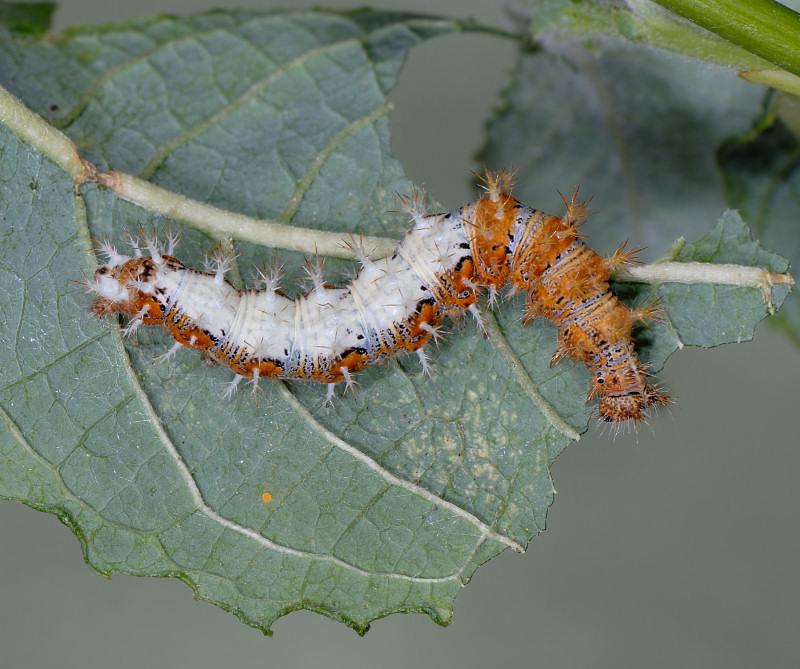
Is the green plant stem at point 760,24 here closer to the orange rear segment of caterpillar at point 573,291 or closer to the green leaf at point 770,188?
the orange rear segment of caterpillar at point 573,291

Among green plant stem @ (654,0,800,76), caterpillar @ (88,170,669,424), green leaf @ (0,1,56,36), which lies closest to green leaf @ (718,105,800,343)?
caterpillar @ (88,170,669,424)

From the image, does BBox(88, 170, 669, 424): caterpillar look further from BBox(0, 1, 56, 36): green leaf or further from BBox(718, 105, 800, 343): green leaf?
BBox(718, 105, 800, 343): green leaf

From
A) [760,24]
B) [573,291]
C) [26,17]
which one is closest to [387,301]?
[573,291]

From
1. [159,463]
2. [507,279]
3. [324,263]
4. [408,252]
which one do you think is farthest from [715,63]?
[159,463]

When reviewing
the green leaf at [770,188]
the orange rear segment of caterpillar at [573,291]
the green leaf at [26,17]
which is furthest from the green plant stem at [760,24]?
the green leaf at [26,17]

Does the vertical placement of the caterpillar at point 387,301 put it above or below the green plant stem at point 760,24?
below

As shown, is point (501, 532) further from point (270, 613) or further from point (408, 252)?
point (408, 252)

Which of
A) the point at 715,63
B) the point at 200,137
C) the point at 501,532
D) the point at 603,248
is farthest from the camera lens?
the point at 603,248
